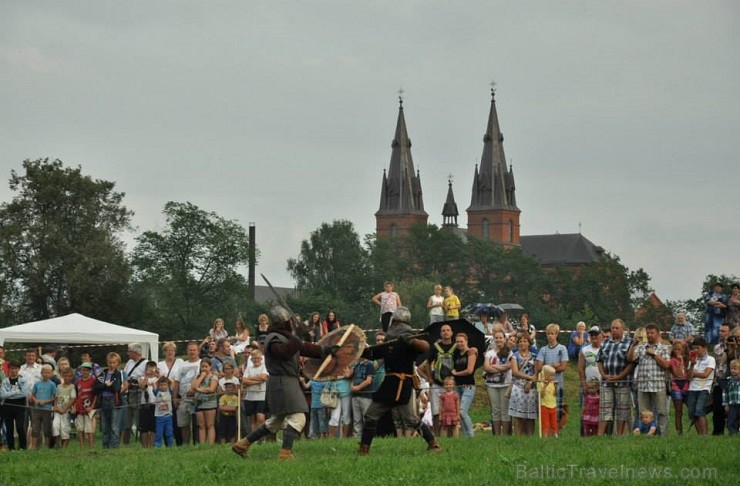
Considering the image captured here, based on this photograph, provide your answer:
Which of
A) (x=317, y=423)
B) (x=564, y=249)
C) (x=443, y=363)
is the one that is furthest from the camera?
(x=564, y=249)

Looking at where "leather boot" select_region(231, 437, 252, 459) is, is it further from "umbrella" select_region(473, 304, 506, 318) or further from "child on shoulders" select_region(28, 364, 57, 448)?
"umbrella" select_region(473, 304, 506, 318)

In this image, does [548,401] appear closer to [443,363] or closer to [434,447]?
[443,363]

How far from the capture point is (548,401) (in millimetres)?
20578

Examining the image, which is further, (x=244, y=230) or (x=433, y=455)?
(x=244, y=230)

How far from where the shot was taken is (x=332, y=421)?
875 inches

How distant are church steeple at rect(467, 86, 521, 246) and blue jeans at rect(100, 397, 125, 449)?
160875 millimetres

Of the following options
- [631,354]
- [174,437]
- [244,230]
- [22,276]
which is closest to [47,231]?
[22,276]

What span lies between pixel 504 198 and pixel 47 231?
11706 cm

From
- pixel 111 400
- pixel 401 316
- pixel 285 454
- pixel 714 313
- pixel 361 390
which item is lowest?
pixel 285 454

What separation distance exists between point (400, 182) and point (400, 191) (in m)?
1.26

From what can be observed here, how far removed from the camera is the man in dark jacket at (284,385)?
53.0 ft

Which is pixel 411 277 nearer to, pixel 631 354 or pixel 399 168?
pixel 399 168

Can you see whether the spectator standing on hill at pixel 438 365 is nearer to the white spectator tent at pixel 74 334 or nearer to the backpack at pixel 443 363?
the backpack at pixel 443 363

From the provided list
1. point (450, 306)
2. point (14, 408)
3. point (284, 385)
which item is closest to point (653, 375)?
point (284, 385)
